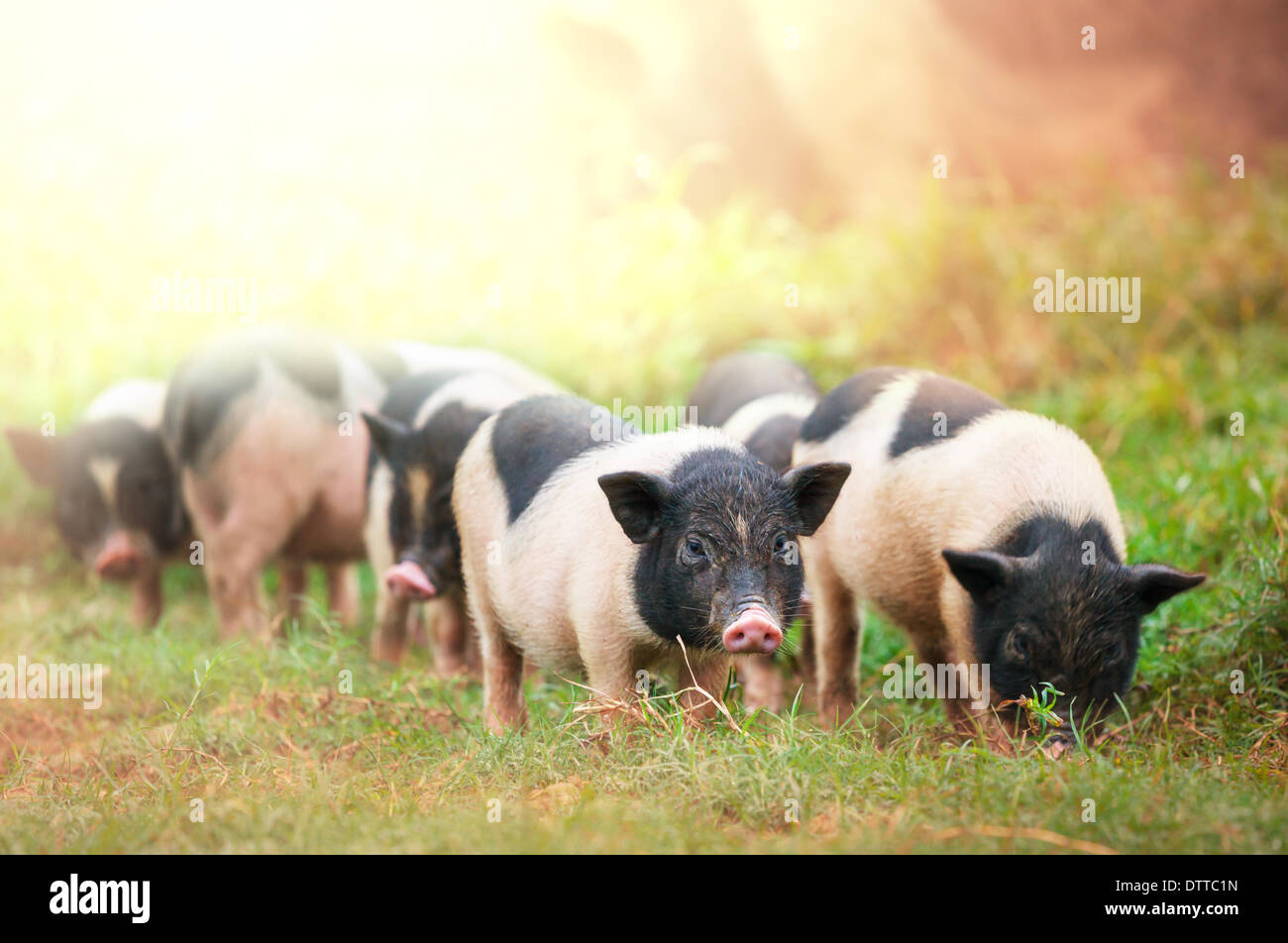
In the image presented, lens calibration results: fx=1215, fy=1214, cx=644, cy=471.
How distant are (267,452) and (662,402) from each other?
10.7 feet

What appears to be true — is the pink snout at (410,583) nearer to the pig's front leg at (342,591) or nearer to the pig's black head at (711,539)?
the pig's black head at (711,539)

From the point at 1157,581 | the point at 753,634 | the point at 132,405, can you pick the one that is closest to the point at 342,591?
the point at 132,405

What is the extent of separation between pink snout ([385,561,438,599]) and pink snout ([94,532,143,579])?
2.53 metres

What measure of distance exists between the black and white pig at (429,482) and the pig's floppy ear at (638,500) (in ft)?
4.63

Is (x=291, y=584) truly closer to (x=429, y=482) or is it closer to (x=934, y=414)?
(x=429, y=482)

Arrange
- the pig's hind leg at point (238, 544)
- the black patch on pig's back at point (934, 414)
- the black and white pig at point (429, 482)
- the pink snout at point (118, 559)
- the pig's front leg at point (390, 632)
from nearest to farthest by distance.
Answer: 1. the black patch on pig's back at point (934, 414)
2. the black and white pig at point (429, 482)
3. the pig's front leg at point (390, 632)
4. the pig's hind leg at point (238, 544)
5. the pink snout at point (118, 559)

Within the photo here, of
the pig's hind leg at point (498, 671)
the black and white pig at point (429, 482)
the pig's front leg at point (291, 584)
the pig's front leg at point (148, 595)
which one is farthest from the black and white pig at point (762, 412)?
the pig's front leg at point (148, 595)

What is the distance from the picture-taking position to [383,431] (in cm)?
557

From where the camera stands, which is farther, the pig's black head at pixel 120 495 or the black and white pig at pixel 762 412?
the pig's black head at pixel 120 495

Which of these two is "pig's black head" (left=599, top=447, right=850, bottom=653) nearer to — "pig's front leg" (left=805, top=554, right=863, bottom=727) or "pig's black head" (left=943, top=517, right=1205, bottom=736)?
"pig's black head" (left=943, top=517, right=1205, bottom=736)

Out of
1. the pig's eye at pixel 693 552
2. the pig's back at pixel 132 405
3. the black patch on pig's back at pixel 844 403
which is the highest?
the pig's back at pixel 132 405

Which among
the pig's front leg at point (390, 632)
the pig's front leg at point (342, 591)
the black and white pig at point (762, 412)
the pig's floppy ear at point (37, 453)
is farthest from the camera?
the pig's floppy ear at point (37, 453)

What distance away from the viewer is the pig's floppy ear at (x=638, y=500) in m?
4.01

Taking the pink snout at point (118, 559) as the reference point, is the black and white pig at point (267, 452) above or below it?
above
